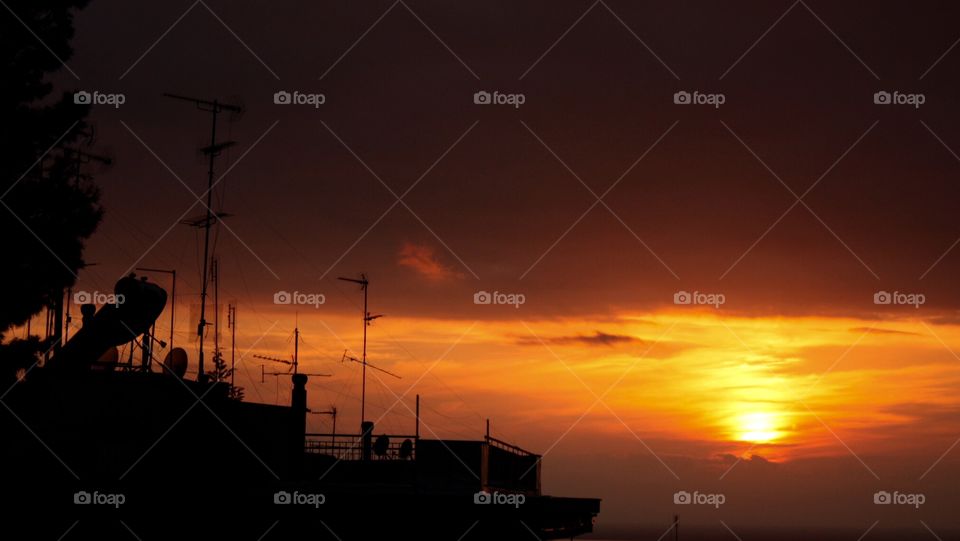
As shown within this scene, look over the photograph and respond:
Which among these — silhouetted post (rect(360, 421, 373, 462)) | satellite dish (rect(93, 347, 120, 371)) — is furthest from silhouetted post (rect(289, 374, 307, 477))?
satellite dish (rect(93, 347, 120, 371))

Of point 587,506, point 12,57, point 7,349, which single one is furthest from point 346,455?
point 12,57

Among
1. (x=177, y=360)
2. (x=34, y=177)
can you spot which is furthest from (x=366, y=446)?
(x=34, y=177)

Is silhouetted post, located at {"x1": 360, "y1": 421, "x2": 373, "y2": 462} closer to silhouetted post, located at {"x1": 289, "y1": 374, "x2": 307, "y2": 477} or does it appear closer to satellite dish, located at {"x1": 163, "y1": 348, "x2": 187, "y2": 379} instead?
silhouetted post, located at {"x1": 289, "y1": 374, "x2": 307, "y2": 477}

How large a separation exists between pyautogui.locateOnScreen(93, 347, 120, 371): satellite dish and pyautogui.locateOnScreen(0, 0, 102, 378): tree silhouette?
8.50 ft

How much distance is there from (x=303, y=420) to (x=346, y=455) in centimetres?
176

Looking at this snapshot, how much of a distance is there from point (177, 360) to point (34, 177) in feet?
21.9

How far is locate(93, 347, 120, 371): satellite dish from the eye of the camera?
28156 mm

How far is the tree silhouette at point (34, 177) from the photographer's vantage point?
2481cm

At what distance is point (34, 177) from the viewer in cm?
2566

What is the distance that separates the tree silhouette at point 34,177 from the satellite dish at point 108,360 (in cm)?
259

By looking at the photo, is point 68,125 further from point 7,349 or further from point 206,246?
point 206,246

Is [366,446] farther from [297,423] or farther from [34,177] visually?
[34,177]

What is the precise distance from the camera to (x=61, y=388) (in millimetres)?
24703

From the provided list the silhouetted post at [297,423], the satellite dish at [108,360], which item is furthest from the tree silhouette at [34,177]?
the silhouetted post at [297,423]
